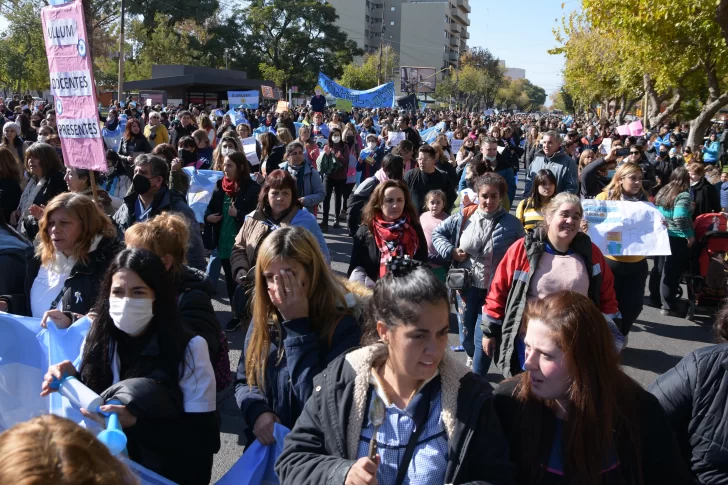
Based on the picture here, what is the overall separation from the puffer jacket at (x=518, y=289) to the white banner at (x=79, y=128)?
351 centimetres

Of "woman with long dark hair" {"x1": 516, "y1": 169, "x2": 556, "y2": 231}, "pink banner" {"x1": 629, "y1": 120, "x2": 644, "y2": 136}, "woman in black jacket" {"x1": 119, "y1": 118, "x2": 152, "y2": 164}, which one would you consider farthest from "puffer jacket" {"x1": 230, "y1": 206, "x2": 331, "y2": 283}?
"pink banner" {"x1": 629, "y1": 120, "x2": 644, "y2": 136}

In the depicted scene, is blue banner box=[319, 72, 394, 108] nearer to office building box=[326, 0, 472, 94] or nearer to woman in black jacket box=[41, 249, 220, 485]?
woman in black jacket box=[41, 249, 220, 485]

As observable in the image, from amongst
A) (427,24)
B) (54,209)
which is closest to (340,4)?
(427,24)

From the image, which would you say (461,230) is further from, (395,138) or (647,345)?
(395,138)

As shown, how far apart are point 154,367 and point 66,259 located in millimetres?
1621

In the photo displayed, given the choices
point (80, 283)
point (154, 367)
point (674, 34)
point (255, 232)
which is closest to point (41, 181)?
point (255, 232)

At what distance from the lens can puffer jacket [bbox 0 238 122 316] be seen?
3.74m

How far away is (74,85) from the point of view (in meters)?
5.46

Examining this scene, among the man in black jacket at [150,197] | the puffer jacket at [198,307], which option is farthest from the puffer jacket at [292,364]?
the man in black jacket at [150,197]

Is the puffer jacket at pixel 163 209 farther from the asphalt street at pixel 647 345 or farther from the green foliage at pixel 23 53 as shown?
the green foliage at pixel 23 53

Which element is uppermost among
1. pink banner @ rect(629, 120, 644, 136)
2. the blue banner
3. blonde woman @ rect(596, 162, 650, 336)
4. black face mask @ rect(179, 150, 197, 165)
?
the blue banner

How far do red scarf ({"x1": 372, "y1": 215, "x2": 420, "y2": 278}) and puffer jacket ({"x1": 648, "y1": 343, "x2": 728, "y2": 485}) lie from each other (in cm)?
271

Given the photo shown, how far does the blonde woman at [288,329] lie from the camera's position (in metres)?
2.85

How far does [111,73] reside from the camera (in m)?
55.6
